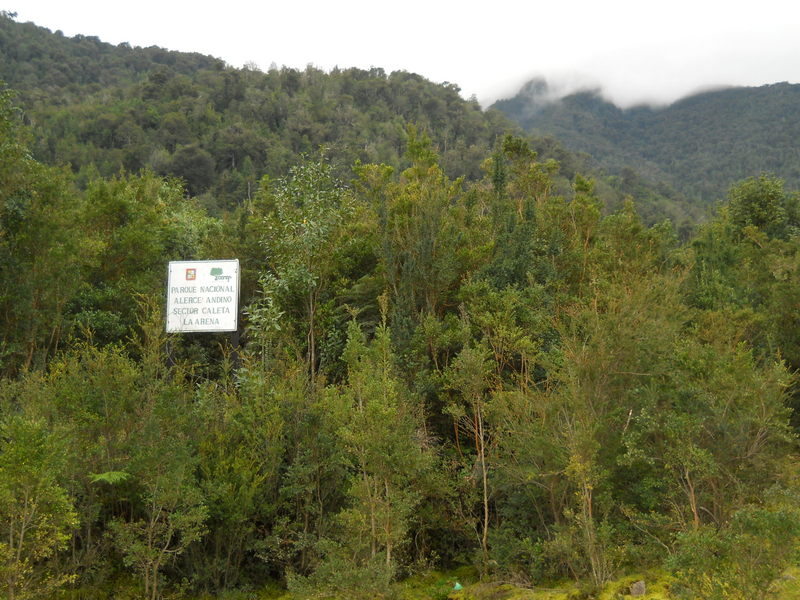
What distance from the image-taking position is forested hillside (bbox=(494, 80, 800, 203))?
9506 cm

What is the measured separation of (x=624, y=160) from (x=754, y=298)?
360 ft

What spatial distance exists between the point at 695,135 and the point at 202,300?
130 metres

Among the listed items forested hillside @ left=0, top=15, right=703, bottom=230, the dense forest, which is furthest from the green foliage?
forested hillside @ left=0, top=15, right=703, bottom=230

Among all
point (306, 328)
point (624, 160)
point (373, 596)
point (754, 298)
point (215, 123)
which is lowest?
point (373, 596)

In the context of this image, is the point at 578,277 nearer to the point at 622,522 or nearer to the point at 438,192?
the point at 438,192

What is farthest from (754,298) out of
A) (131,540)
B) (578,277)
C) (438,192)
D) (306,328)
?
(131,540)

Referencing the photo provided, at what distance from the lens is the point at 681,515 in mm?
8039

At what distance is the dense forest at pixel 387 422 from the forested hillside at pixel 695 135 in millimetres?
71802

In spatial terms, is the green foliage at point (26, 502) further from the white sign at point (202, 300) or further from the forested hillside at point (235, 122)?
the forested hillside at point (235, 122)

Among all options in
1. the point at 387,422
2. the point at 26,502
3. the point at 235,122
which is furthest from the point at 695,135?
the point at 26,502

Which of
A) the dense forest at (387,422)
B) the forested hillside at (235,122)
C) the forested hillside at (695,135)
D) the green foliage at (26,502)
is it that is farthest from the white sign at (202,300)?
the forested hillside at (695,135)

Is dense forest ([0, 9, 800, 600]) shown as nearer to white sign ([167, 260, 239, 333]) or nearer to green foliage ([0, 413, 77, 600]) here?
green foliage ([0, 413, 77, 600])

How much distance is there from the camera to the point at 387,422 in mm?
7520

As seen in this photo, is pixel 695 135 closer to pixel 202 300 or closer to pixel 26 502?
pixel 202 300
